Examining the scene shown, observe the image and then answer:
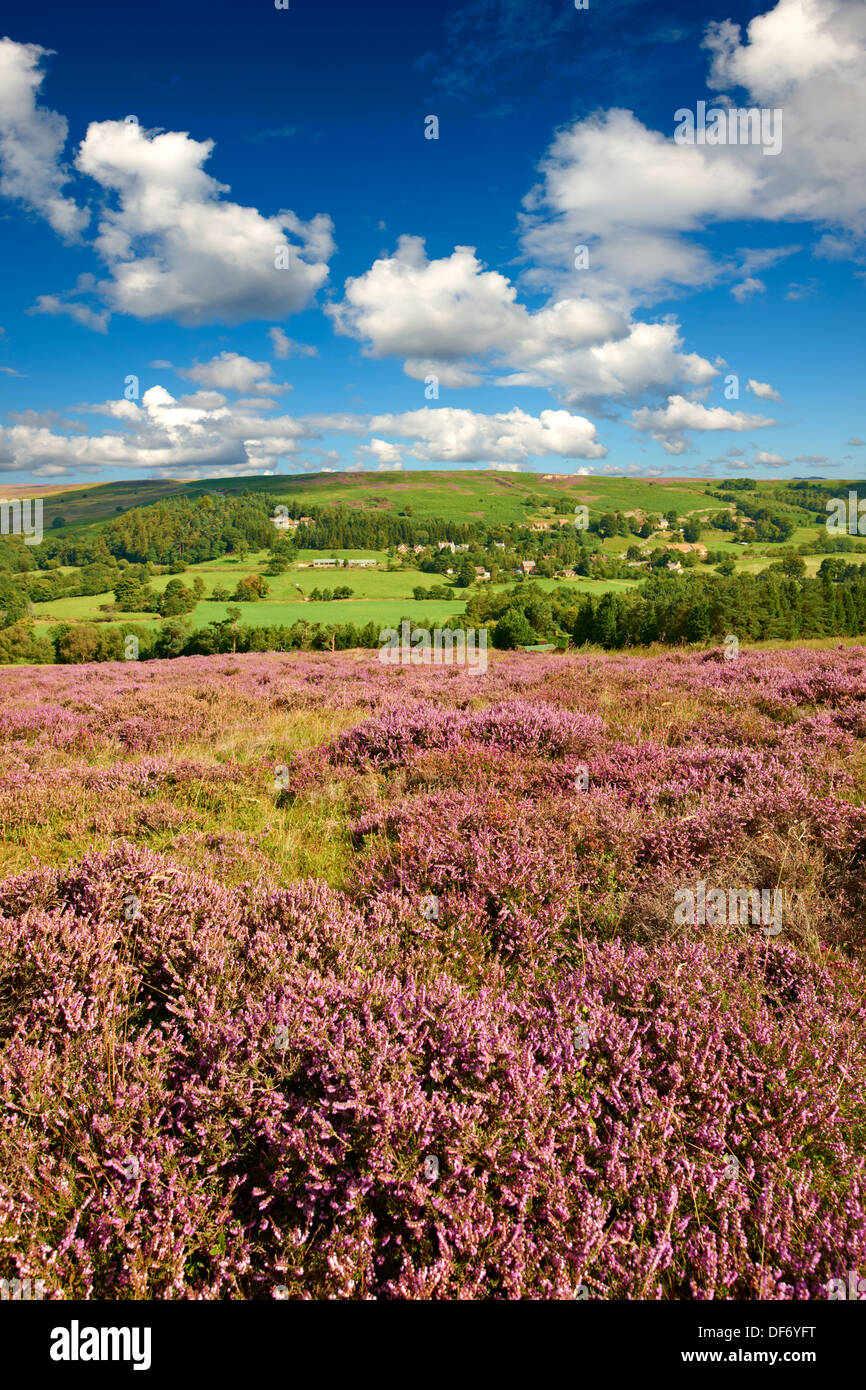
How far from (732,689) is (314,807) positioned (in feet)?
21.2

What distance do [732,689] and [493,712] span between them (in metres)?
4.15

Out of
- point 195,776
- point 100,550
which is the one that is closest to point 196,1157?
point 195,776

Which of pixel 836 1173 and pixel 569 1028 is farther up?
pixel 569 1028

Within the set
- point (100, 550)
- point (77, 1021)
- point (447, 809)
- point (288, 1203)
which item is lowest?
point (288, 1203)

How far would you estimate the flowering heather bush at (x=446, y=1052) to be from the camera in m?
1.67

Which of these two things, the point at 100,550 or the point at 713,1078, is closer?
the point at 713,1078

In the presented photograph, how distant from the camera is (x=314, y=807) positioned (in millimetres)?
5477

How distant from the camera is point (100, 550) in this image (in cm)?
12281

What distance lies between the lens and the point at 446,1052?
2174 millimetres

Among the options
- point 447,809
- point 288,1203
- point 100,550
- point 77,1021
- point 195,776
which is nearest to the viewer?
point 288,1203

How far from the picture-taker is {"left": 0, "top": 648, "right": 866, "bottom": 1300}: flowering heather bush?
1.67 meters

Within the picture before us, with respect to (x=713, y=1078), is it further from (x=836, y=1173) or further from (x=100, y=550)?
(x=100, y=550)

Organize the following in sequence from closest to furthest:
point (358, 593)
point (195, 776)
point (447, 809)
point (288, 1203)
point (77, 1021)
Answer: point (288, 1203) < point (77, 1021) < point (447, 809) < point (195, 776) < point (358, 593)

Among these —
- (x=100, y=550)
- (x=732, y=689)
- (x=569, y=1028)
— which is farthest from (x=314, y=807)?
(x=100, y=550)
